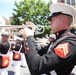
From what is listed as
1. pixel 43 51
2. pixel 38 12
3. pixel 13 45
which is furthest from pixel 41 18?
pixel 43 51

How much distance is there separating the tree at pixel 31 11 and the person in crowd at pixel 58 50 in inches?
1456

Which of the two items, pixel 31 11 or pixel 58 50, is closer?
pixel 58 50

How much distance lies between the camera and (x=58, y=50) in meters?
2.42

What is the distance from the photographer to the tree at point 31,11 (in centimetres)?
4075

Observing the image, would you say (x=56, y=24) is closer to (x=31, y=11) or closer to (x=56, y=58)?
(x=56, y=58)

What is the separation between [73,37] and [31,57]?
40 cm

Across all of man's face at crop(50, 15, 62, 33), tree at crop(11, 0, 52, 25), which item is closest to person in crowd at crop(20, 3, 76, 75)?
man's face at crop(50, 15, 62, 33)

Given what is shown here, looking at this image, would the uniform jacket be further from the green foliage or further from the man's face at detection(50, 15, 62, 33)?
the green foliage

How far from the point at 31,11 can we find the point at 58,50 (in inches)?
1566

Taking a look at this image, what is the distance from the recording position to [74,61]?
2482 millimetres

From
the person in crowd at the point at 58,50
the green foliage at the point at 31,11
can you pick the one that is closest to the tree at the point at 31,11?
the green foliage at the point at 31,11

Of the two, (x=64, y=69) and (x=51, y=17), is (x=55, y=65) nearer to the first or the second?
(x=64, y=69)

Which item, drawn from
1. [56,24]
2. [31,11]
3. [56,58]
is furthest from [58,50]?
[31,11]

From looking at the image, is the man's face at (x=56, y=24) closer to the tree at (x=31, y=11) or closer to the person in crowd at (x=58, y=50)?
the person in crowd at (x=58, y=50)
